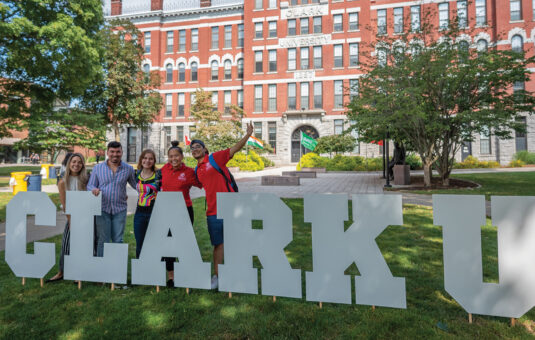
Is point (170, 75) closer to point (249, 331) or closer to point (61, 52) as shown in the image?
point (61, 52)

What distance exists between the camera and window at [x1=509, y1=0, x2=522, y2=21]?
28.8 meters

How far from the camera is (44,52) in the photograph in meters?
12.8

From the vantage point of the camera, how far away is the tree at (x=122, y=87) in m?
27.6

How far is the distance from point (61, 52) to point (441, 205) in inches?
635

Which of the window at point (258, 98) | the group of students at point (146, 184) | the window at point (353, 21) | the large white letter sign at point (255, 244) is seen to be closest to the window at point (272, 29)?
the window at point (258, 98)

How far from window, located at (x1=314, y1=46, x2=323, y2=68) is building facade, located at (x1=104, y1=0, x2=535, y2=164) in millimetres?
112

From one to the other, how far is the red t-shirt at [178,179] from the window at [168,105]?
121 ft

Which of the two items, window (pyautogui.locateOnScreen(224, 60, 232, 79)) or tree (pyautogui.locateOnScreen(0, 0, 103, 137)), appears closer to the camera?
tree (pyautogui.locateOnScreen(0, 0, 103, 137))

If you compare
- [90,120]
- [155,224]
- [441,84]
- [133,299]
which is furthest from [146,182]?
[90,120]

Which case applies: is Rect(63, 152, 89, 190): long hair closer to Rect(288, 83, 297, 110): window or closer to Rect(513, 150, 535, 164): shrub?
Rect(288, 83, 297, 110): window

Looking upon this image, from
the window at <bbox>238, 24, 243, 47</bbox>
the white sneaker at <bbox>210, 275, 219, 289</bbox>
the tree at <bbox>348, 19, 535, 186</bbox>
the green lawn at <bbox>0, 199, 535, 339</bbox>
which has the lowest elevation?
the green lawn at <bbox>0, 199, 535, 339</bbox>

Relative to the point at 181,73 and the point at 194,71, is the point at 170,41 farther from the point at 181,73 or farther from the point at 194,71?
the point at 194,71

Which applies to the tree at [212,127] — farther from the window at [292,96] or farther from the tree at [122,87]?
the window at [292,96]

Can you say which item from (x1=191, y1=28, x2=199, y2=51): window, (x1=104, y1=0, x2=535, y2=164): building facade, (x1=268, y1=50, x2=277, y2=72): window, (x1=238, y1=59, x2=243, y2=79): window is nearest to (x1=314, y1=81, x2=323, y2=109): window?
(x1=104, y1=0, x2=535, y2=164): building facade
